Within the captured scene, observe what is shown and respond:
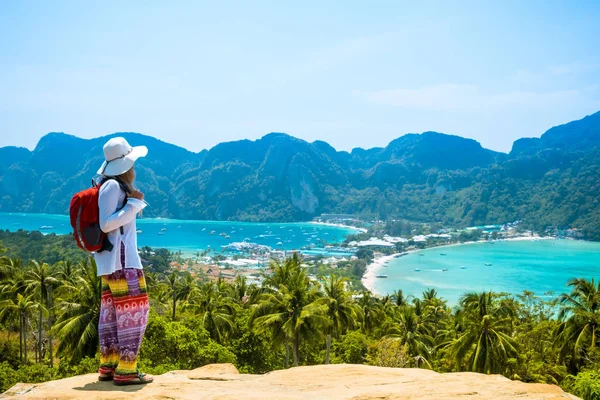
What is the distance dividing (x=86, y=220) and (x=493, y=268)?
92.2 metres

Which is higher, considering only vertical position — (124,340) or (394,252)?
(124,340)

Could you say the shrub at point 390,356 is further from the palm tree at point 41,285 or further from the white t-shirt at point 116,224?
the palm tree at point 41,285

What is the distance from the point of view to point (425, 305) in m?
27.2

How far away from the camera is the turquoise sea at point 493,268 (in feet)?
227

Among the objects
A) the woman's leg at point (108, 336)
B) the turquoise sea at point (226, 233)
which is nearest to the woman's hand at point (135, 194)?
the woman's leg at point (108, 336)

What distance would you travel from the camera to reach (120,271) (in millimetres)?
3770

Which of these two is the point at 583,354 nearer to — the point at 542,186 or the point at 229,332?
the point at 229,332

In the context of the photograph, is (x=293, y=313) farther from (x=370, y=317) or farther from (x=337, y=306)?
(x=370, y=317)

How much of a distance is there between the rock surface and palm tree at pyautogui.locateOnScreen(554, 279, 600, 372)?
1324 cm

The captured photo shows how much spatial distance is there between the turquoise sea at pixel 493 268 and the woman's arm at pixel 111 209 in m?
58.7

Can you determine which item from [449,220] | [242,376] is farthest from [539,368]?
[449,220]

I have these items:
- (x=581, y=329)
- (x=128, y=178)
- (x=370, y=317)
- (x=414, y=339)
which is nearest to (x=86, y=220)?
(x=128, y=178)

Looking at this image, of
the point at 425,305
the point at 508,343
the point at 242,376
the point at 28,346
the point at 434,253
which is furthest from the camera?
the point at 434,253

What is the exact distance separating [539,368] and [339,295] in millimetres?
7339
